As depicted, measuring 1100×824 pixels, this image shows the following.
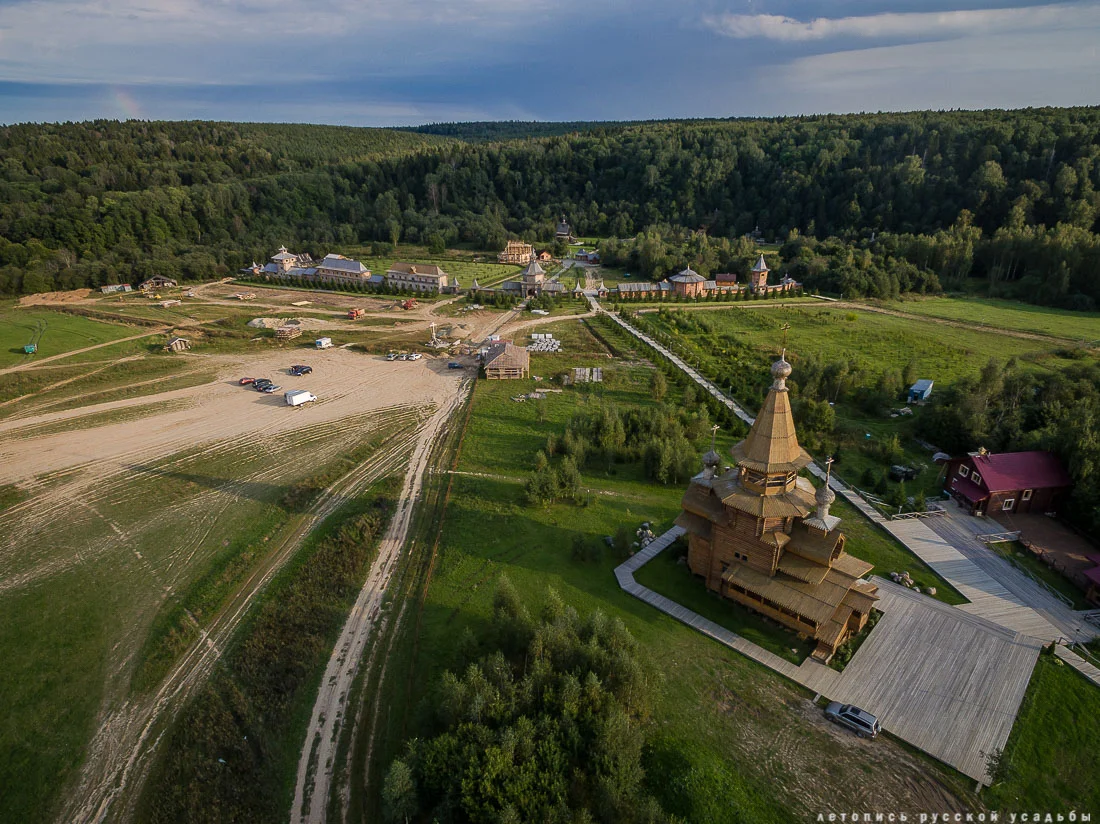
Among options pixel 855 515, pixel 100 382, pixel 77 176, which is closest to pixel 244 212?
pixel 77 176

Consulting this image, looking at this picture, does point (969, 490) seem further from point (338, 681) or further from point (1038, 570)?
point (338, 681)

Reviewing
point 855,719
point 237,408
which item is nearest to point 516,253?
point 237,408

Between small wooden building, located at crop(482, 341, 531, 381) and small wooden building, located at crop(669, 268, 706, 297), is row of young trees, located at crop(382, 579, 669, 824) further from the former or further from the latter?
small wooden building, located at crop(669, 268, 706, 297)

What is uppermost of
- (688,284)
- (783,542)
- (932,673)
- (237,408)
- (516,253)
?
(516,253)

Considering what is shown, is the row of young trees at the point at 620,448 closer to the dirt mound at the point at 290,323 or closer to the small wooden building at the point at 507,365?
the small wooden building at the point at 507,365

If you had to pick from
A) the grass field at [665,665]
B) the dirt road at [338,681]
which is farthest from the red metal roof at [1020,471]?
the dirt road at [338,681]

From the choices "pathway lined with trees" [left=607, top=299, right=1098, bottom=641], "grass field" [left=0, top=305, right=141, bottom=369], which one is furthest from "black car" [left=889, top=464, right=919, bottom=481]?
"grass field" [left=0, top=305, right=141, bottom=369]
